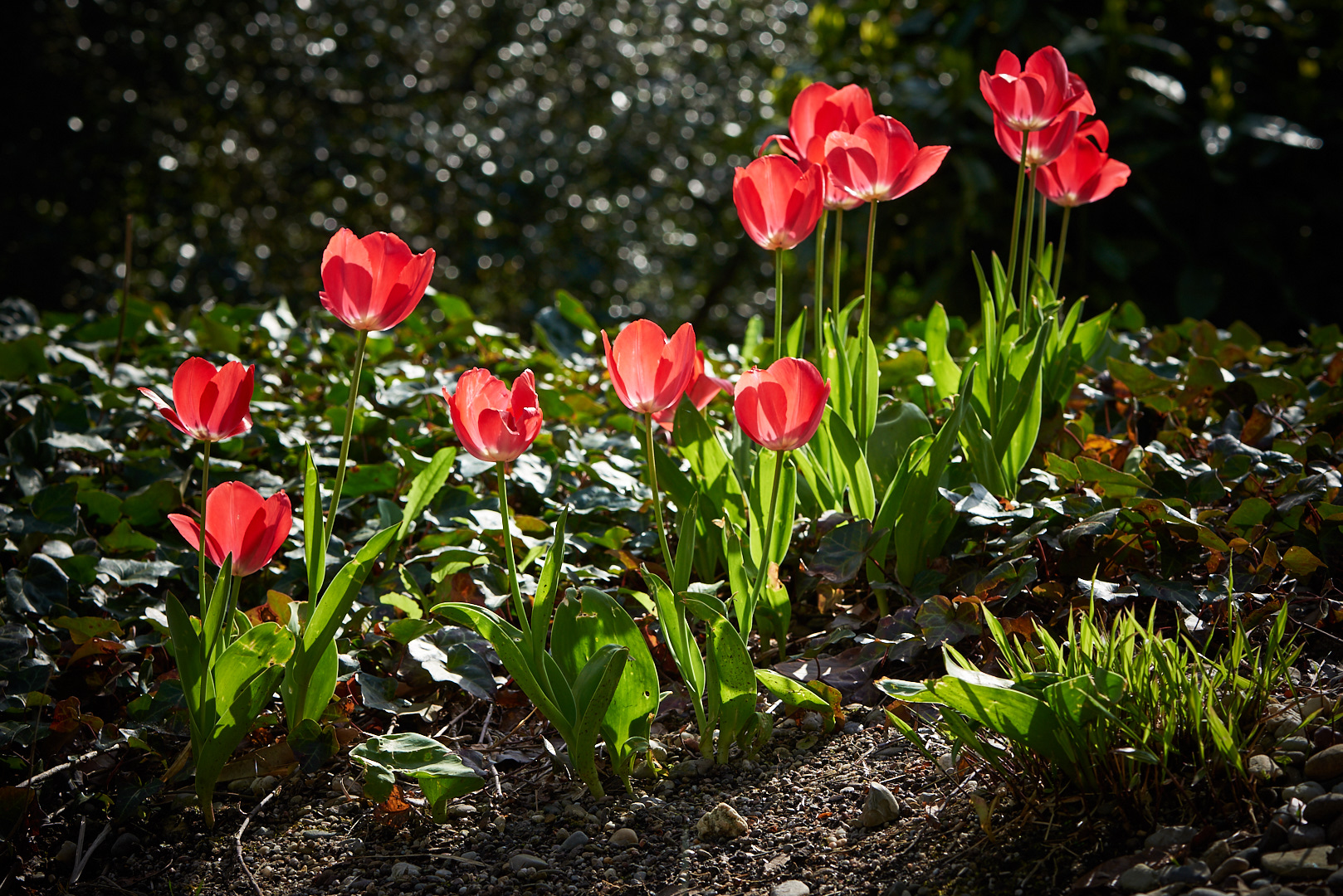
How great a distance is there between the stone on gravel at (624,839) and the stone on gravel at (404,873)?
0.79 feet

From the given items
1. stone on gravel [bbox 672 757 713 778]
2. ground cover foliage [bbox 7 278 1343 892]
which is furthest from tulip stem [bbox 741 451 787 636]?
stone on gravel [bbox 672 757 713 778]

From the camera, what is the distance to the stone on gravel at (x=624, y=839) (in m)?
1.27

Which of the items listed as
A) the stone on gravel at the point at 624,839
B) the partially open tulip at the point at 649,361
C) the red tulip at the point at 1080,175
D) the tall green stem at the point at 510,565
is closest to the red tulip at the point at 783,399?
the partially open tulip at the point at 649,361

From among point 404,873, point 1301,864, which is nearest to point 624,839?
point 404,873

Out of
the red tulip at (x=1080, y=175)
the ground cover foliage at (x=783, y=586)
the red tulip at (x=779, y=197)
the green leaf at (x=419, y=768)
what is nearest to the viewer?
the ground cover foliage at (x=783, y=586)

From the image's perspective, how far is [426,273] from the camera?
1239 millimetres

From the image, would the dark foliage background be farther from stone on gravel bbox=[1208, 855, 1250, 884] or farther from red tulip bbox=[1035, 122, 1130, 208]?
stone on gravel bbox=[1208, 855, 1250, 884]

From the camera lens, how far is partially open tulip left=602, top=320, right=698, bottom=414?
122 cm

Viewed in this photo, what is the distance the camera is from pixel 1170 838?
3.45 feet

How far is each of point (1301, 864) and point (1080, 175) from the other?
1.32 metres

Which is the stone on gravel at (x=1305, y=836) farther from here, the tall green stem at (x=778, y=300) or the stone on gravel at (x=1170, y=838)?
the tall green stem at (x=778, y=300)

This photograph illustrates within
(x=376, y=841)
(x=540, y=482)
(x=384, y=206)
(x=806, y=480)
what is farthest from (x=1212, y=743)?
(x=384, y=206)

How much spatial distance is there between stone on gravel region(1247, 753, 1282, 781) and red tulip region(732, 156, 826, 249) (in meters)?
0.83

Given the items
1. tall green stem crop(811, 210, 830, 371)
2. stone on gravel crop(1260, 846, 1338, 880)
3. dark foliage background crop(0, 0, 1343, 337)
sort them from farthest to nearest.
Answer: dark foliage background crop(0, 0, 1343, 337)
tall green stem crop(811, 210, 830, 371)
stone on gravel crop(1260, 846, 1338, 880)
